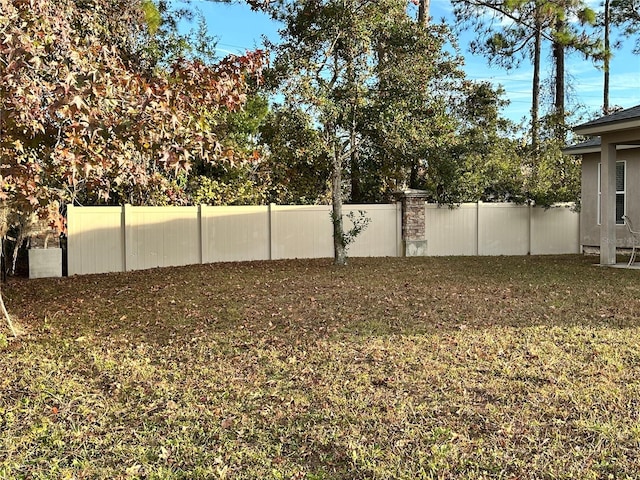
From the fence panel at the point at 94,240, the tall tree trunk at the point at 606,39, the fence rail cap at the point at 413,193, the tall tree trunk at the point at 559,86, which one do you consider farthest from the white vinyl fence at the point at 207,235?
the tall tree trunk at the point at 606,39

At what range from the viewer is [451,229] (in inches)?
581

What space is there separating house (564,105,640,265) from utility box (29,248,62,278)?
34.2 ft

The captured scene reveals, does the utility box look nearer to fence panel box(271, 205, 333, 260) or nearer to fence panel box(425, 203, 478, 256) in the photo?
fence panel box(271, 205, 333, 260)

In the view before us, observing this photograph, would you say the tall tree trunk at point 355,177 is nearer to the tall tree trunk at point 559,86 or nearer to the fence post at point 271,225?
the fence post at point 271,225

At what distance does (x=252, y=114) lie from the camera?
15.6 metres

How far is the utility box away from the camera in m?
11.0

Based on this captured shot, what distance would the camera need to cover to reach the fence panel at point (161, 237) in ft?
38.9

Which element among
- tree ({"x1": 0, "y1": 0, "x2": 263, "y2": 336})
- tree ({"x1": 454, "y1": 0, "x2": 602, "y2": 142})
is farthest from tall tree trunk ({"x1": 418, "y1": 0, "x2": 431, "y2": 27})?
tree ({"x1": 0, "y1": 0, "x2": 263, "y2": 336})

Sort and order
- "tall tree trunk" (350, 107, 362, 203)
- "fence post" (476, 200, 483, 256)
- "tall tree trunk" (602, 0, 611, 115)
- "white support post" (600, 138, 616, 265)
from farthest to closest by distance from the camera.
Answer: "tall tree trunk" (602, 0, 611, 115) → "fence post" (476, 200, 483, 256) → "tall tree trunk" (350, 107, 362, 203) → "white support post" (600, 138, 616, 265)

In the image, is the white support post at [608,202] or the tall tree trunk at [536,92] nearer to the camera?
the white support post at [608,202]

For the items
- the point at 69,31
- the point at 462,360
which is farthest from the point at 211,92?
the point at 462,360

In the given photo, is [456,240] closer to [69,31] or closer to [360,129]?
[360,129]

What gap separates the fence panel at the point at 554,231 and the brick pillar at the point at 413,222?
3460 mm

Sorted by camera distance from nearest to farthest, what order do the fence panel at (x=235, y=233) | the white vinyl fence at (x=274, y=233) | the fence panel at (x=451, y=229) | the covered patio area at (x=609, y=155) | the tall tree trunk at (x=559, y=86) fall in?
the covered patio area at (x=609, y=155)
the white vinyl fence at (x=274, y=233)
the fence panel at (x=235, y=233)
the fence panel at (x=451, y=229)
the tall tree trunk at (x=559, y=86)
